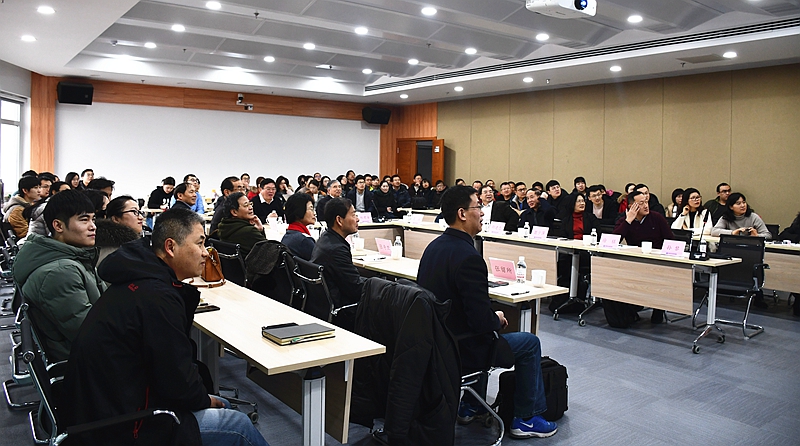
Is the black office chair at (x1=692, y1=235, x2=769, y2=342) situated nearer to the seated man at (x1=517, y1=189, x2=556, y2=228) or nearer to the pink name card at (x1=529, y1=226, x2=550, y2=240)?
the pink name card at (x1=529, y1=226, x2=550, y2=240)

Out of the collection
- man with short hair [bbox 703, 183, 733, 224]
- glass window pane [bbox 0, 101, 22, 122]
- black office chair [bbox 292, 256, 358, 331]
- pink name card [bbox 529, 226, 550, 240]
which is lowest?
black office chair [bbox 292, 256, 358, 331]

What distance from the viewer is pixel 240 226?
4.98m

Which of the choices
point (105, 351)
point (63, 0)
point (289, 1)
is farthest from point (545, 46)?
point (105, 351)

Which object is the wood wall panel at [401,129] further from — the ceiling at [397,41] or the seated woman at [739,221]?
the seated woman at [739,221]

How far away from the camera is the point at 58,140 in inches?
476

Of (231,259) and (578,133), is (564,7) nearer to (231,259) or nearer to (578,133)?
(231,259)

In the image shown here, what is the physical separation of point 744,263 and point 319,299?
177 inches

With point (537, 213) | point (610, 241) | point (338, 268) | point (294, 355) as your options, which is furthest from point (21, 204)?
point (610, 241)

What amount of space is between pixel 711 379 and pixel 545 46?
6851 millimetres

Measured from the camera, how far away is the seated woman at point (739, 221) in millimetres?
7504

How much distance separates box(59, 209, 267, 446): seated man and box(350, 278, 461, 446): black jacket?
3.15 feet

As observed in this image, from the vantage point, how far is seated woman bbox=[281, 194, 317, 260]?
14.8ft

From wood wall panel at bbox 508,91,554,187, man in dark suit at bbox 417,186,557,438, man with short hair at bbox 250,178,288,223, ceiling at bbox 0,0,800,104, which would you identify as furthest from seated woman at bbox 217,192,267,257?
wood wall panel at bbox 508,91,554,187

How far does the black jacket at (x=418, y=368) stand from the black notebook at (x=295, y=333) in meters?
0.34
